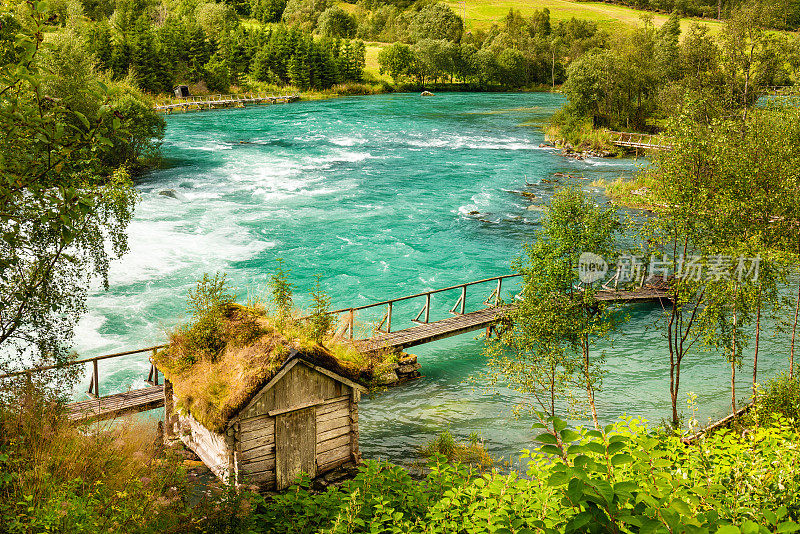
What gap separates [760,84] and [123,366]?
34.0 metres

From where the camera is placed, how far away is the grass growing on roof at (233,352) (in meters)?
12.9

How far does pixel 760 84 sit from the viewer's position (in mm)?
35156

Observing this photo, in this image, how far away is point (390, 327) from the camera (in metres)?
24.7

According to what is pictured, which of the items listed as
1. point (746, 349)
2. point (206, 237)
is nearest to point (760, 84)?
point (746, 349)

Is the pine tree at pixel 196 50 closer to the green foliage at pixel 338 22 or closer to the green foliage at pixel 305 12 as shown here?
the green foliage at pixel 338 22

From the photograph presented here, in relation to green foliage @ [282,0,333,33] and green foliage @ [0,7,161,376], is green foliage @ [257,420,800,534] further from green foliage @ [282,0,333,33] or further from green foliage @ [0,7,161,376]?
green foliage @ [282,0,333,33]

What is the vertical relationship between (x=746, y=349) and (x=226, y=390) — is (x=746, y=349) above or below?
below

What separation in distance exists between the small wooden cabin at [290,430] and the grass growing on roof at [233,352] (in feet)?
0.63

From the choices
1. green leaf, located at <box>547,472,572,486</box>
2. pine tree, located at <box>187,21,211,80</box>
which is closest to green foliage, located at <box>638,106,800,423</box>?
green leaf, located at <box>547,472,572,486</box>

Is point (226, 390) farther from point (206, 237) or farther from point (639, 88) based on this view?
point (639, 88)

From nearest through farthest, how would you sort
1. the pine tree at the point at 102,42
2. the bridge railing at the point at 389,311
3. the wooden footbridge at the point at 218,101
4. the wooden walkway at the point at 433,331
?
the bridge railing at the point at 389,311, the wooden walkway at the point at 433,331, the pine tree at the point at 102,42, the wooden footbridge at the point at 218,101

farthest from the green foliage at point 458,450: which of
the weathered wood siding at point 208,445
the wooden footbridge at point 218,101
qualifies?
the wooden footbridge at point 218,101

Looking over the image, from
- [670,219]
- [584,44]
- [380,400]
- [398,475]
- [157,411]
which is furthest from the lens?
[584,44]

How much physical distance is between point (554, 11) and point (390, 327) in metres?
153
